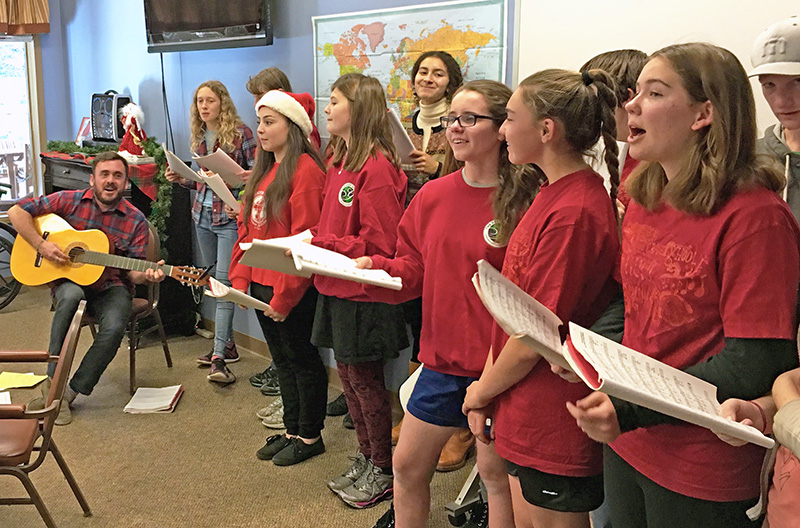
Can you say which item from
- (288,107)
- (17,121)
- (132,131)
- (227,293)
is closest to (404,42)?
(288,107)

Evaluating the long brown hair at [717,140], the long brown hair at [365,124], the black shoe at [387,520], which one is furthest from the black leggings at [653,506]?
the long brown hair at [365,124]

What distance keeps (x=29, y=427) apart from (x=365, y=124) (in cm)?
141

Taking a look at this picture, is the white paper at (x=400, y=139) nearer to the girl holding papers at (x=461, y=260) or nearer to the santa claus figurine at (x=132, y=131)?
the girl holding papers at (x=461, y=260)

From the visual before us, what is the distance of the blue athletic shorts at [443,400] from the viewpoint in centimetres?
176

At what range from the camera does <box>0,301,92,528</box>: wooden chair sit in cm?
207

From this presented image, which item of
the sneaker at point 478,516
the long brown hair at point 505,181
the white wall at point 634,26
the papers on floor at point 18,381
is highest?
the white wall at point 634,26

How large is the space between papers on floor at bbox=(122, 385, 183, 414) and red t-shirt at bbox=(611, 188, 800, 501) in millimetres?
2654

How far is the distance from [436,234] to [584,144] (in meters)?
0.43

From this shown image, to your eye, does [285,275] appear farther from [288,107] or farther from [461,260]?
[461,260]

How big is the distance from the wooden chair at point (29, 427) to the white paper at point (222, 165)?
3.33ft

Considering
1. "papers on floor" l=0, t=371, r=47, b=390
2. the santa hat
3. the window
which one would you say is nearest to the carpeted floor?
"papers on floor" l=0, t=371, r=47, b=390

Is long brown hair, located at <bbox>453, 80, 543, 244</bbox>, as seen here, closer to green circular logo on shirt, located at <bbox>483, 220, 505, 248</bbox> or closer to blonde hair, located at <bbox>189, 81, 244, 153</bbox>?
green circular logo on shirt, located at <bbox>483, 220, 505, 248</bbox>

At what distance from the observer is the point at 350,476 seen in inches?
105

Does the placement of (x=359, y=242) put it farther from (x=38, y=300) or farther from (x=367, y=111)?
(x=38, y=300)
